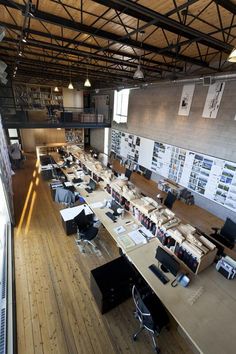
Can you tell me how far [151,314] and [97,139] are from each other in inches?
526

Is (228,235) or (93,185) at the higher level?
(93,185)

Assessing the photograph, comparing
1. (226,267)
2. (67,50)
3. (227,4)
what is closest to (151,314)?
(226,267)

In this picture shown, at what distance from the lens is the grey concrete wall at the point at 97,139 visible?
1380 cm

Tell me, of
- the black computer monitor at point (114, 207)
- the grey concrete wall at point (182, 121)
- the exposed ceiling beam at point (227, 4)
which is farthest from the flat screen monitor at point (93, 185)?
the exposed ceiling beam at point (227, 4)

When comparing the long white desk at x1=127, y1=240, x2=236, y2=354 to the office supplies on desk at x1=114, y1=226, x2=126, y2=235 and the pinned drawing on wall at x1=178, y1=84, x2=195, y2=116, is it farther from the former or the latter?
the pinned drawing on wall at x1=178, y1=84, x2=195, y2=116

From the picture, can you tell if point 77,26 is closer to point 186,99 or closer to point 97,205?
point 97,205

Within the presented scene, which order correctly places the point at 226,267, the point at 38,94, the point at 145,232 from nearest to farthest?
the point at 226,267 → the point at 145,232 → the point at 38,94

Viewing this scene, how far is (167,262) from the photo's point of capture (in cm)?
302

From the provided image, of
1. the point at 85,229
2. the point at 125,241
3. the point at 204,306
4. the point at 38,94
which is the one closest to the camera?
the point at 204,306

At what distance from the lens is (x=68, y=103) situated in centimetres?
1436

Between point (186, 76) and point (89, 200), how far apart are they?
5899 mm

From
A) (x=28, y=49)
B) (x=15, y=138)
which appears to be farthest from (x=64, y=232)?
(x=15, y=138)

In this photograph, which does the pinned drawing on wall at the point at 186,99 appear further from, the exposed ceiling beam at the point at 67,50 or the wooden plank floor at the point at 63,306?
the wooden plank floor at the point at 63,306

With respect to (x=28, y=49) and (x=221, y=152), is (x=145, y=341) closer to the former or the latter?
(x=221, y=152)
